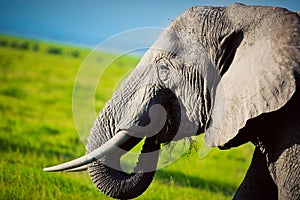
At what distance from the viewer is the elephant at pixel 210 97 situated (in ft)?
14.5

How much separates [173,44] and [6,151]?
18.9ft

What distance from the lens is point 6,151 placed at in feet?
32.5

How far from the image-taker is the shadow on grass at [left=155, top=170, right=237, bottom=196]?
923cm

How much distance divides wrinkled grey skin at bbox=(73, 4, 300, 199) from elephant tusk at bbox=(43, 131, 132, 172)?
2.9 inches

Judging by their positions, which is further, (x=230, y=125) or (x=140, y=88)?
(x=140, y=88)

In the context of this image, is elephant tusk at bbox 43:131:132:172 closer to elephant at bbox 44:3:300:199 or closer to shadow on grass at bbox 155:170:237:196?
elephant at bbox 44:3:300:199

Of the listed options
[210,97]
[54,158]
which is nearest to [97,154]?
[210,97]

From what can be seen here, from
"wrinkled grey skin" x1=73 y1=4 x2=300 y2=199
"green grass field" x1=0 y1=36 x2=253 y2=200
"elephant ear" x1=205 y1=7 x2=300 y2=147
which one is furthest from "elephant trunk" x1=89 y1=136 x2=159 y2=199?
"elephant ear" x1=205 y1=7 x2=300 y2=147

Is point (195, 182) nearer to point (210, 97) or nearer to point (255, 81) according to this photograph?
point (210, 97)

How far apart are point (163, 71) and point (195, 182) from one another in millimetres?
5658

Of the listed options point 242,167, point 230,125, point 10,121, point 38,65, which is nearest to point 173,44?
point 230,125

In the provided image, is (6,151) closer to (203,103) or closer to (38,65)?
(203,103)

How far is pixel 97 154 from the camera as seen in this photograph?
463 centimetres

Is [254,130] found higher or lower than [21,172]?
higher
